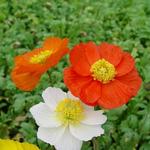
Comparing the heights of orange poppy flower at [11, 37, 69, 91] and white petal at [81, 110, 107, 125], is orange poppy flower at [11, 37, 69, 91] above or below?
above

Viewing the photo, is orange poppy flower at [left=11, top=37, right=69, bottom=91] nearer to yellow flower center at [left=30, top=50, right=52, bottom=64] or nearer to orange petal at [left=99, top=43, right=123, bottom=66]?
yellow flower center at [left=30, top=50, right=52, bottom=64]

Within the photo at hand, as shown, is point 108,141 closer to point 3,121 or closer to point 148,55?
point 3,121

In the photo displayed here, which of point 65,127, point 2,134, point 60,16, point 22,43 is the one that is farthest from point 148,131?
point 60,16

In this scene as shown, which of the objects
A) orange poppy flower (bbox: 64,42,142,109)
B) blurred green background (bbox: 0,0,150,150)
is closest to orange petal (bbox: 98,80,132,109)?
orange poppy flower (bbox: 64,42,142,109)

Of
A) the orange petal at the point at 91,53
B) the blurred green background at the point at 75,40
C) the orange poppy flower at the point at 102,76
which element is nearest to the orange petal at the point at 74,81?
the orange poppy flower at the point at 102,76

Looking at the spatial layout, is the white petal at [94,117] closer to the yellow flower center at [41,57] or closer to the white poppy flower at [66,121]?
the white poppy flower at [66,121]

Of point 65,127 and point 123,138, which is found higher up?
point 65,127

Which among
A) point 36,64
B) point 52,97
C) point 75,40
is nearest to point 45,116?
point 52,97
